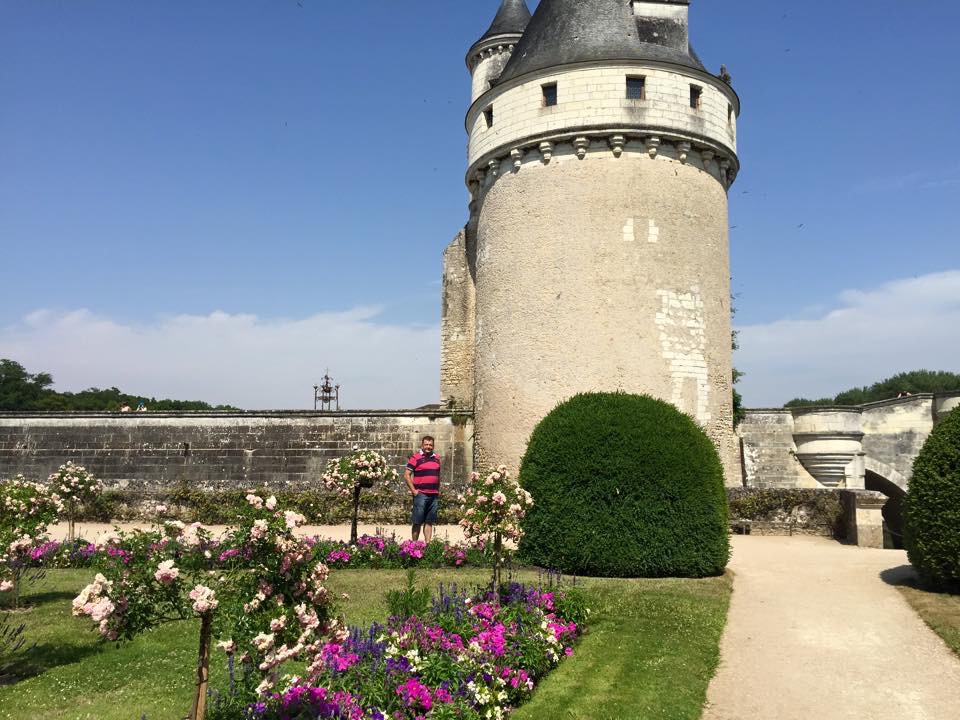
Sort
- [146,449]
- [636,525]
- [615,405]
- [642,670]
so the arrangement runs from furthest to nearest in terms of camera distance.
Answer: [146,449]
[615,405]
[636,525]
[642,670]

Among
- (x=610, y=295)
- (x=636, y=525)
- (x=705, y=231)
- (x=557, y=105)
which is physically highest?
(x=557, y=105)

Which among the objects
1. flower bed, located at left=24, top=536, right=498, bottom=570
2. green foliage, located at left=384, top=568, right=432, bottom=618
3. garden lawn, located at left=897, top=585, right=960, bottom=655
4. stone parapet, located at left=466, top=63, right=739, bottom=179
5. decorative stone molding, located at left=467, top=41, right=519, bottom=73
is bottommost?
garden lawn, located at left=897, top=585, right=960, bottom=655

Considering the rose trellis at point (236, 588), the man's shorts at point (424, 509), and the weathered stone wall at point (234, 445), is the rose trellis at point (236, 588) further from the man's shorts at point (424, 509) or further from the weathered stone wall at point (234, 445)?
the weathered stone wall at point (234, 445)

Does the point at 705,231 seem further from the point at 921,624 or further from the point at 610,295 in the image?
the point at 921,624

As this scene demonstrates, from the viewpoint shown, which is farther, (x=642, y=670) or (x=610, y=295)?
(x=610, y=295)

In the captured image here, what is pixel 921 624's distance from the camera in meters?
7.25

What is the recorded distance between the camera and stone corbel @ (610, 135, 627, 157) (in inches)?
559

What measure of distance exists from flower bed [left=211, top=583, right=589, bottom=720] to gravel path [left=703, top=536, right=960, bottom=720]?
4.61 ft

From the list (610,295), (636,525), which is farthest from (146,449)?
(636,525)

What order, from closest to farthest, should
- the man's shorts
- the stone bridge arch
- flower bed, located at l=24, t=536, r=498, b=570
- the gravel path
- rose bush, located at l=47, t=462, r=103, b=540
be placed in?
the gravel path < flower bed, located at l=24, t=536, r=498, b=570 < the man's shorts < rose bush, located at l=47, t=462, r=103, b=540 < the stone bridge arch

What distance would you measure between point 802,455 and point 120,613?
16.3m

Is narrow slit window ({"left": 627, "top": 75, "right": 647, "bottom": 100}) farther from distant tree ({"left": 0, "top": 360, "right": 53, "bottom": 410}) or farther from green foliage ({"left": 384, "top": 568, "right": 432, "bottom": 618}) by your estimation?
distant tree ({"left": 0, "top": 360, "right": 53, "bottom": 410})

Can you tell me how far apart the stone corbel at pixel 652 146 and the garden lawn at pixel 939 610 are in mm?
8880

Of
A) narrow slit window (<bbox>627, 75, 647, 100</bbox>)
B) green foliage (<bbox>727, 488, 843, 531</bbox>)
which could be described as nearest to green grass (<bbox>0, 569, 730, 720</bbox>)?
green foliage (<bbox>727, 488, 843, 531</bbox>)
